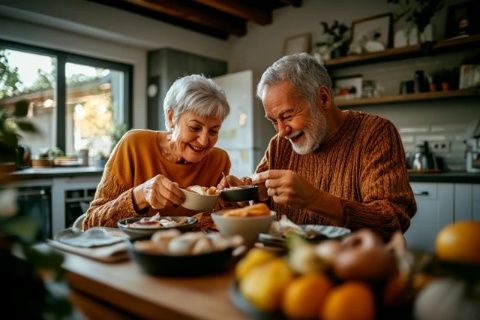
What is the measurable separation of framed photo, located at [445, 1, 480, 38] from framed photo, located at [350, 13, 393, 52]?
1.81 ft

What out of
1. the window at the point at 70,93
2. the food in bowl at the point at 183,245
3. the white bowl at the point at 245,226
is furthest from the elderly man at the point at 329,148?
the window at the point at 70,93

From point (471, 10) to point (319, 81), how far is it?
273 centimetres

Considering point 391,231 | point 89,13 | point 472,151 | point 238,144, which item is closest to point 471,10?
point 472,151

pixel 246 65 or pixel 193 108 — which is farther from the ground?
pixel 246 65

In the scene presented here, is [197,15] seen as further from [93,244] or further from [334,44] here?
[93,244]

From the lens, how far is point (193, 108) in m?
1.71

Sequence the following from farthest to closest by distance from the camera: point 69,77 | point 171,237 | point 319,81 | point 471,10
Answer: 1. point 69,77
2. point 471,10
3. point 319,81
4. point 171,237

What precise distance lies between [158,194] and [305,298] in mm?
899

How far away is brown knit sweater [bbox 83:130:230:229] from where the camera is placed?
1.65 m

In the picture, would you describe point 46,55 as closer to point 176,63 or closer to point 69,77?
point 69,77

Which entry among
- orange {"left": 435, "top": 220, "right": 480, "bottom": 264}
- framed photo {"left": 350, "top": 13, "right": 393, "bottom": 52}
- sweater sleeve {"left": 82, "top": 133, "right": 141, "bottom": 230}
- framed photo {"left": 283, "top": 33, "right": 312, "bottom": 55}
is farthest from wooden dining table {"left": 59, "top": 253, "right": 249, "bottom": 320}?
framed photo {"left": 283, "top": 33, "right": 312, "bottom": 55}

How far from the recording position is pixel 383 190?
143 cm

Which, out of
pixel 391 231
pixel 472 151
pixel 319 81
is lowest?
pixel 391 231

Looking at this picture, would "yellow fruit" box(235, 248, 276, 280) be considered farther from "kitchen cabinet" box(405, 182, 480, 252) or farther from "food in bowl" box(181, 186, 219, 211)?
"kitchen cabinet" box(405, 182, 480, 252)
